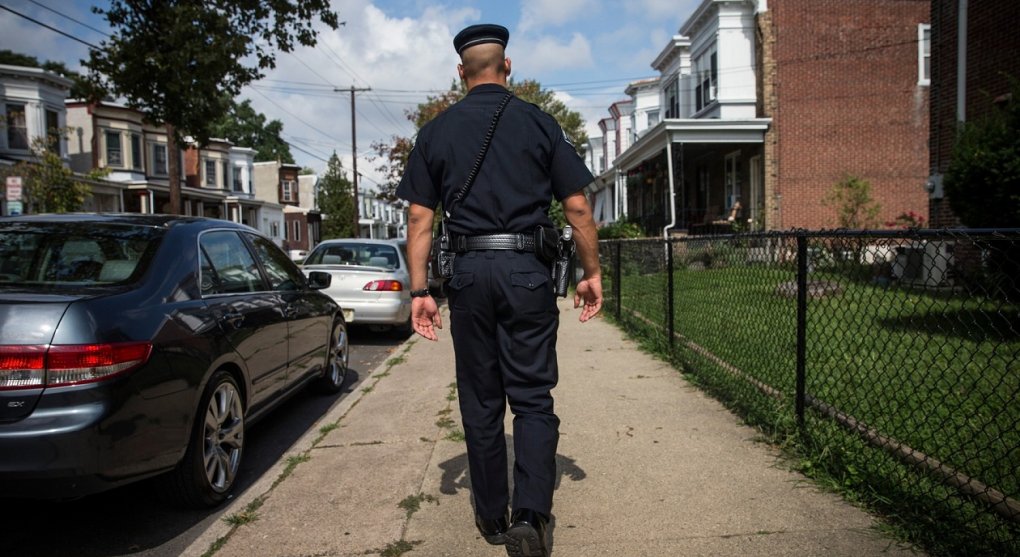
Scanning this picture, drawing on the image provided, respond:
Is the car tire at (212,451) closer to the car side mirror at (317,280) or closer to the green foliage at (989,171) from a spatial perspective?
the car side mirror at (317,280)

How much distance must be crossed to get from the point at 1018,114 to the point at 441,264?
5932mm

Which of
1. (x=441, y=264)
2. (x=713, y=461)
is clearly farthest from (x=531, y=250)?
(x=713, y=461)

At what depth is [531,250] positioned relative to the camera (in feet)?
9.53

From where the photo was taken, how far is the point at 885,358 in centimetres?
625

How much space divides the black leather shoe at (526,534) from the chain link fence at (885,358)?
1591mm

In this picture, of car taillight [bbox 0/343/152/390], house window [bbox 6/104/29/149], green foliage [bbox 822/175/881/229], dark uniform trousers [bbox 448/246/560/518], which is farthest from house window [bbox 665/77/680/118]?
house window [bbox 6/104/29/149]

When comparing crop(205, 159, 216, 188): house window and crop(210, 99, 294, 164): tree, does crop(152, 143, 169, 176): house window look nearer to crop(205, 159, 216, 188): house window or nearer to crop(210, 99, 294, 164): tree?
crop(205, 159, 216, 188): house window

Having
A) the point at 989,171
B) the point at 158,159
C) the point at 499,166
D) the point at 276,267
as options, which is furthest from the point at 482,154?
the point at 158,159

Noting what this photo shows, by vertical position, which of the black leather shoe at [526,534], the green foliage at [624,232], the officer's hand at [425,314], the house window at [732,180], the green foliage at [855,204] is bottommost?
the black leather shoe at [526,534]

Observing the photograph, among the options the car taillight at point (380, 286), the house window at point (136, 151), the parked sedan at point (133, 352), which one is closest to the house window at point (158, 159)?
the house window at point (136, 151)

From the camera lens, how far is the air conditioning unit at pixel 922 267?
317 centimetres

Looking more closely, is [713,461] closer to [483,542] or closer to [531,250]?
[483,542]

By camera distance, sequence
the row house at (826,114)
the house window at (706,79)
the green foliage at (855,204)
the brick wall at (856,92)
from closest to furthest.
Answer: the green foliage at (855,204), the row house at (826,114), the brick wall at (856,92), the house window at (706,79)

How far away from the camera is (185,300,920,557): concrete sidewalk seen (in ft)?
10.4
